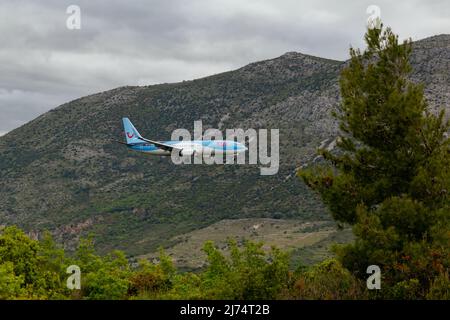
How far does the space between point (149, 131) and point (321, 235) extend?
7664 centimetres

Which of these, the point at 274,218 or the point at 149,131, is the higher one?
the point at 149,131

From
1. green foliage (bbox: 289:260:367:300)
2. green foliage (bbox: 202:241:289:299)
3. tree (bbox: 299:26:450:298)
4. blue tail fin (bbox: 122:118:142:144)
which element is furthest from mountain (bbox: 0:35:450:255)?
green foliage (bbox: 202:241:289:299)

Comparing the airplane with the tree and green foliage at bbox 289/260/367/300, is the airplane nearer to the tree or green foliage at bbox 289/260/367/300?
the tree

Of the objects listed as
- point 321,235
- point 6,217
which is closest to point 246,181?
point 321,235

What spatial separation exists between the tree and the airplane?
→ 119 ft

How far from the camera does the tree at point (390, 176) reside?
18.9 metres

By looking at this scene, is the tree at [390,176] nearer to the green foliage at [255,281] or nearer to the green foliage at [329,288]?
the green foliage at [329,288]

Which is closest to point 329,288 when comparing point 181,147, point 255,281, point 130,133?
point 255,281

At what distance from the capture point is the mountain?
130 metres

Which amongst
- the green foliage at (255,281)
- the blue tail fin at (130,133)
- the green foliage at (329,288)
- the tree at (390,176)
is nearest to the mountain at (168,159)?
the blue tail fin at (130,133)
